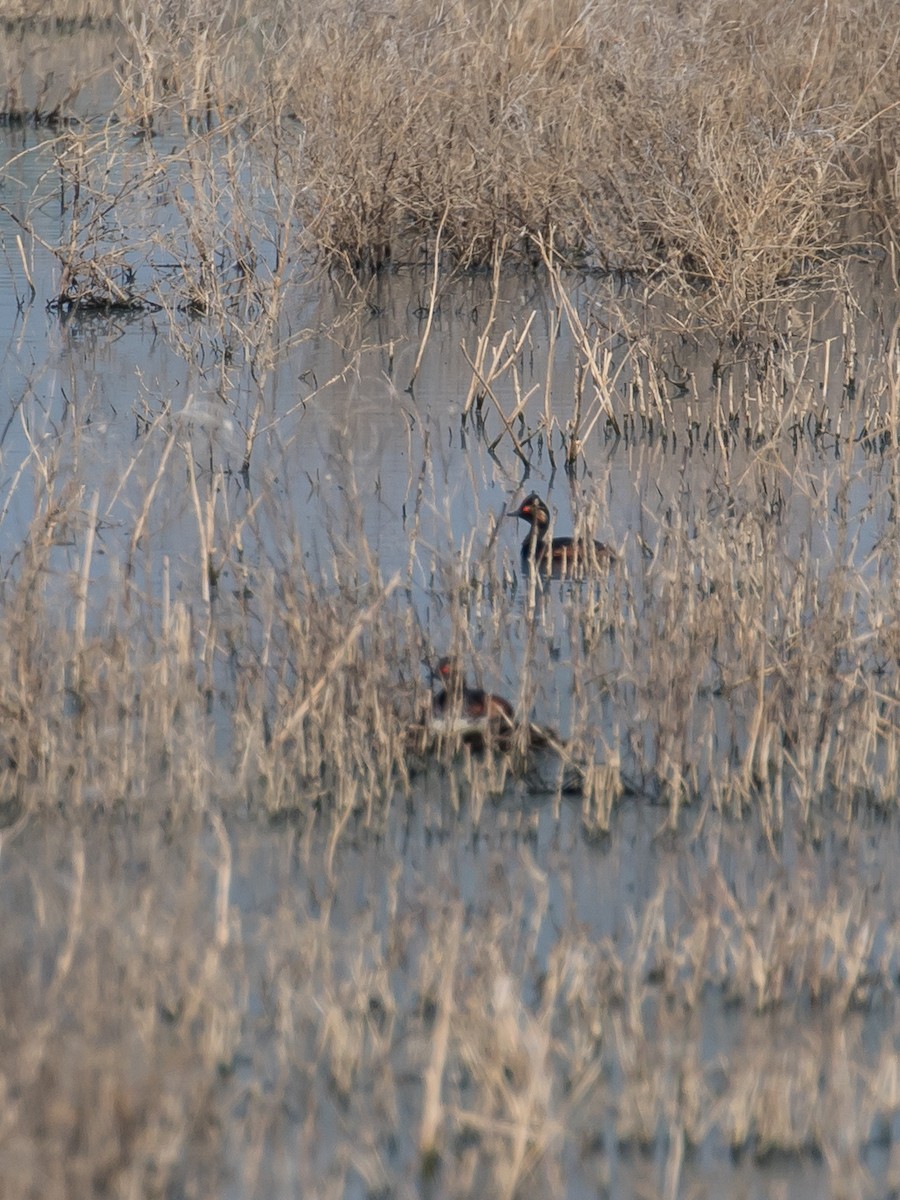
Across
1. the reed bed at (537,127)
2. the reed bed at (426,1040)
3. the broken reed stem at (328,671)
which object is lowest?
the reed bed at (426,1040)

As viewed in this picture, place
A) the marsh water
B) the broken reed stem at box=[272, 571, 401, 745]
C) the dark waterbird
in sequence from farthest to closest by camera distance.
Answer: the dark waterbird < the broken reed stem at box=[272, 571, 401, 745] < the marsh water

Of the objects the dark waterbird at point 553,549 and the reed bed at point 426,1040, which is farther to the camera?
the dark waterbird at point 553,549

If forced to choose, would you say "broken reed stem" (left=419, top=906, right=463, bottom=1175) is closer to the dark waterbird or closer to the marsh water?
the marsh water

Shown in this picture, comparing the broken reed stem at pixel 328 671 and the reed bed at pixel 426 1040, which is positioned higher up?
the broken reed stem at pixel 328 671

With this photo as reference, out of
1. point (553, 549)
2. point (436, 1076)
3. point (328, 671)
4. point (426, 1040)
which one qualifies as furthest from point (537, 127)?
point (436, 1076)

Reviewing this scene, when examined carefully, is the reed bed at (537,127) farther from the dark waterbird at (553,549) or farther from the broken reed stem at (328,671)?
the broken reed stem at (328,671)

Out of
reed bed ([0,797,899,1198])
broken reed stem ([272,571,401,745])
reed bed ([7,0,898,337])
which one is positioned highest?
reed bed ([7,0,898,337])

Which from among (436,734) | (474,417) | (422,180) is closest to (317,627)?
(436,734)

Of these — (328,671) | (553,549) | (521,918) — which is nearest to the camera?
(521,918)

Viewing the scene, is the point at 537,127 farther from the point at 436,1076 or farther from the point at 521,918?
the point at 436,1076

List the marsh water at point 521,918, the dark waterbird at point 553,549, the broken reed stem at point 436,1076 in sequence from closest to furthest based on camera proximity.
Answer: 1. the broken reed stem at point 436,1076
2. the marsh water at point 521,918
3. the dark waterbird at point 553,549

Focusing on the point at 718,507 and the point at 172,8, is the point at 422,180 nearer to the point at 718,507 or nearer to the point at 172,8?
the point at 172,8

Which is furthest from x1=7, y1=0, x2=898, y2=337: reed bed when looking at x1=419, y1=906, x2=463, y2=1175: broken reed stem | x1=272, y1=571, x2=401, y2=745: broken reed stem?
x1=419, y1=906, x2=463, y2=1175: broken reed stem

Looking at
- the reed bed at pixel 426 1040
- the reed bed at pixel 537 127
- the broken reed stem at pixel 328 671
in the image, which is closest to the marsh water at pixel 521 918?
the reed bed at pixel 426 1040
